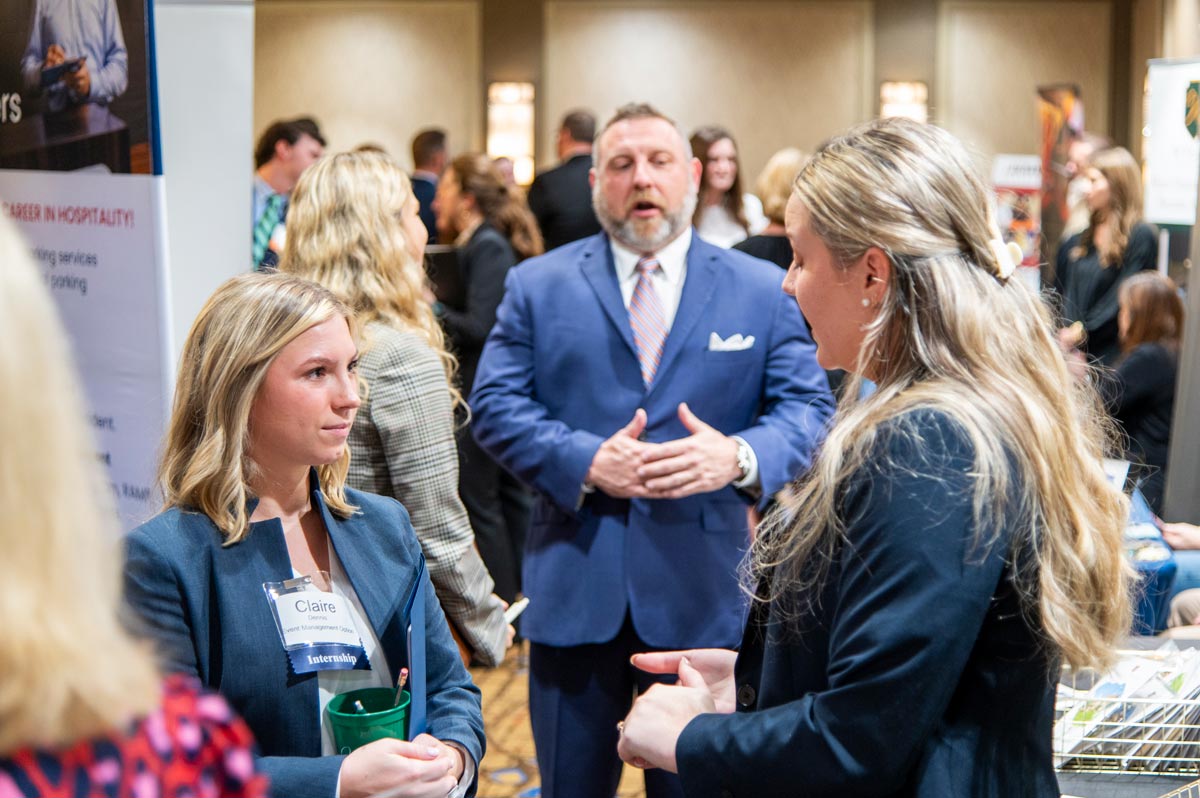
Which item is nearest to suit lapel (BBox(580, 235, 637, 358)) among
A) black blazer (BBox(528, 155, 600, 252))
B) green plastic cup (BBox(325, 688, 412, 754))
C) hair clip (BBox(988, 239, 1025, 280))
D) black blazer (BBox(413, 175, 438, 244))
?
green plastic cup (BBox(325, 688, 412, 754))

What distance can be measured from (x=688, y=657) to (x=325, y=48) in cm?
1192

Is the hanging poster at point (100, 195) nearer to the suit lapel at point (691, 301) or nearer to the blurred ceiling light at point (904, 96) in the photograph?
the suit lapel at point (691, 301)

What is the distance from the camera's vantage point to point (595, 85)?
12.4 metres

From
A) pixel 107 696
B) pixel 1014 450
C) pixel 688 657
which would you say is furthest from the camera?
pixel 688 657

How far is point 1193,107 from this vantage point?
3.67 metres

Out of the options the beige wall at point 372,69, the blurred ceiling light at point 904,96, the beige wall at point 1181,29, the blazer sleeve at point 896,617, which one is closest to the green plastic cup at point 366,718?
the blazer sleeve at point 896,617

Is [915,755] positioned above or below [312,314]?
below

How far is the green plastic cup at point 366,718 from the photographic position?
158 centimetres

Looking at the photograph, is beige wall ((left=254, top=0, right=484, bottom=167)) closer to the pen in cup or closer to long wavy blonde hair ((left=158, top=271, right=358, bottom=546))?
long wavy blonde hair ((left=158, top=271, right=358, bottom=546))

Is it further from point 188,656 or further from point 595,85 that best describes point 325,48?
point 188,656

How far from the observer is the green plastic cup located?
5.17 feet

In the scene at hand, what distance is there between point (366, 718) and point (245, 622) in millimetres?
194

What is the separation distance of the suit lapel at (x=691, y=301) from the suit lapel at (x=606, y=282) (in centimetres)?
7

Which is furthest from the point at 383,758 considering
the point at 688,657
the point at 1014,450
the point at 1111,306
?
the point at 1111,306
